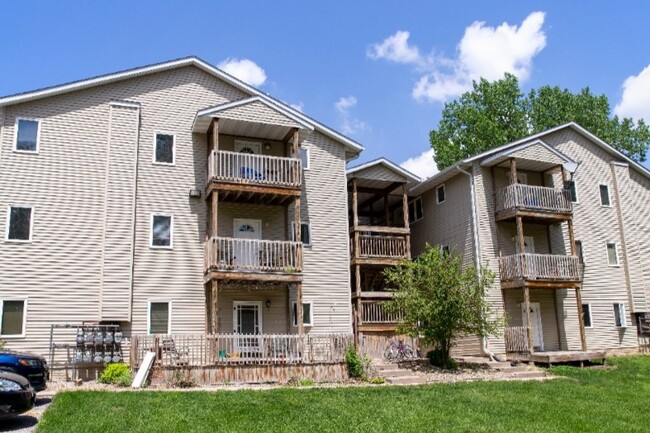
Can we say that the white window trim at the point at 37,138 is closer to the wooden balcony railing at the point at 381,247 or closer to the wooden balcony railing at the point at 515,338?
the wooden balcony railing at the point at 381,247

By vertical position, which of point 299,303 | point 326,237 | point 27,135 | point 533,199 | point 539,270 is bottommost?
point 299,303

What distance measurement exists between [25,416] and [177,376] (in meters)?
5.53

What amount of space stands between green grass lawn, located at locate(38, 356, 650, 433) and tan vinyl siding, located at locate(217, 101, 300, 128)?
10.4 meters

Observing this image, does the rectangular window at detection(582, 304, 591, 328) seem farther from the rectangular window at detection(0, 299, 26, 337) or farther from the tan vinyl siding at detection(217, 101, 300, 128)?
the rectangular window at detection(0, 299, 26, 337)

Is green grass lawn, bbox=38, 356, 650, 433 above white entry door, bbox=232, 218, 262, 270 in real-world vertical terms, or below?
below

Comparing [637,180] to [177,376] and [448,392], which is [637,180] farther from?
[177,376]

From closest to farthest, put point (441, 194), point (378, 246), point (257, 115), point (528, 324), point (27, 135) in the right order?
point (27, 135) < point (257, 115) < point (528, 324) < point (378, 246) < point (441, 194)

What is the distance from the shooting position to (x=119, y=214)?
2192 cm

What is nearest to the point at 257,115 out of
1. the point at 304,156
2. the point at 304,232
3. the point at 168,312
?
the point at 304,156

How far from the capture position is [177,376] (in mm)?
17703

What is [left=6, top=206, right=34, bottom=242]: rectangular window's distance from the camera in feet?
67.9

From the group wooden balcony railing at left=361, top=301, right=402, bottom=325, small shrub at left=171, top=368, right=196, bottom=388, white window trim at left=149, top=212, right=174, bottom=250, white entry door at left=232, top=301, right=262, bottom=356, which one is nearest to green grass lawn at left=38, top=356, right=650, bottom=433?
small shrub at left=171, top=368, right=196, bottom=388

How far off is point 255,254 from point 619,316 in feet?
58.4

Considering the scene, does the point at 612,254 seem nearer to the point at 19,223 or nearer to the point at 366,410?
the point at 366,410
